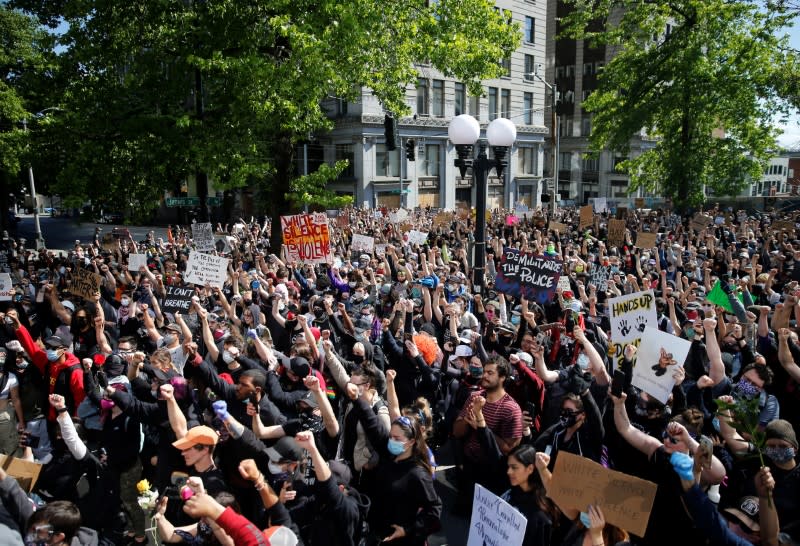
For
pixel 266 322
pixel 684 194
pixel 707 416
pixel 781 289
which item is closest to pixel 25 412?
pixel 266 322

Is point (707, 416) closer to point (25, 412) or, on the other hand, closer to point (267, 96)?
point (25, 412)

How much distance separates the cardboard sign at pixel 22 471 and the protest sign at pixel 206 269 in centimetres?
582

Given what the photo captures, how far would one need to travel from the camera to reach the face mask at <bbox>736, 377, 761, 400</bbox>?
5082 millimetres

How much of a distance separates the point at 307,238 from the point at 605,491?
947 cm

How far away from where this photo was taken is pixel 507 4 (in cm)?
4312

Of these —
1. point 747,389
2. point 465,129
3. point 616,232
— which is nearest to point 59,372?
point 465,129

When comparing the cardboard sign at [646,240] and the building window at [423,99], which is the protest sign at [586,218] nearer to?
the cardboard sign at [646,240]

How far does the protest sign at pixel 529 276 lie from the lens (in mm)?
8484

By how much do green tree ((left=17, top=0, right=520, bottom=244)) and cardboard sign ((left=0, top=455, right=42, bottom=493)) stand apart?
29.2 feet

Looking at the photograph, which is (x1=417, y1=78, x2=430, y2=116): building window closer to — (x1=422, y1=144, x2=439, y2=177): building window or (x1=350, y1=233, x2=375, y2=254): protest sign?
(x1=422, y1=144, x2=439, y2=177): building window

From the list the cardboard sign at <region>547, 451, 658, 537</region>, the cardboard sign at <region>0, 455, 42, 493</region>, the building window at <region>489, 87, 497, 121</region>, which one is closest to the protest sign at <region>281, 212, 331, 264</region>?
the cardboard sign at <region>0, 455, 42, 493</region>

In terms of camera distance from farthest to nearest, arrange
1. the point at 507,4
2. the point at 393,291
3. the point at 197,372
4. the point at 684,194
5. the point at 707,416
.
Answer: the point at 507,4
the point at 684,194
the point at 393,291
the point at 197,372
the point at 707,416

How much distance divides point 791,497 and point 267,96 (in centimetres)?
1150

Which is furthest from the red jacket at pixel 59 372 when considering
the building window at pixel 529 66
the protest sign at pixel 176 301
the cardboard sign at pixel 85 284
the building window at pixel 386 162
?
the building window at pixel 529 66
